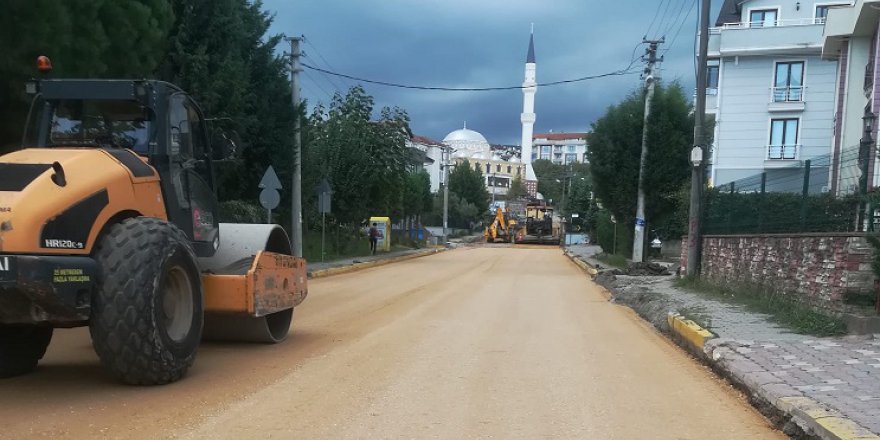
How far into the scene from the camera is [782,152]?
33.1 metres

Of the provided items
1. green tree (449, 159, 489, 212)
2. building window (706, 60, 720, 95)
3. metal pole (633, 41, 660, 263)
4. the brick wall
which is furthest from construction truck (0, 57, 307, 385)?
green tree (449, 159, 489, 212)

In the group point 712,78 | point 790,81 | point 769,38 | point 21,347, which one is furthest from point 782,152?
point 21,347

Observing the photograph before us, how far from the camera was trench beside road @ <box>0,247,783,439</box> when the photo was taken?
16.5ft

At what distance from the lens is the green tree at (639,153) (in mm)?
25656

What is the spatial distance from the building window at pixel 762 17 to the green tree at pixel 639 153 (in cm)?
1189

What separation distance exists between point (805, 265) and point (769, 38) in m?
25.8

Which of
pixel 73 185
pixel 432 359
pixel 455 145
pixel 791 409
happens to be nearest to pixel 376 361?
pixel 432 359

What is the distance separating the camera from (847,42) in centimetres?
2192

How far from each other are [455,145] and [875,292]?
13212 centimetres

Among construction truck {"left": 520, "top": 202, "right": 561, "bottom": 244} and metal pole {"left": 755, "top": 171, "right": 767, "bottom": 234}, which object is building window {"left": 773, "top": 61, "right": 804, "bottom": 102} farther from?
construction truck {"left": 520, "top": 202, "right": 561, "bottom": 244}

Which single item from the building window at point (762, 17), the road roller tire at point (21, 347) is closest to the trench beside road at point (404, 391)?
the road roller tire at point (21, 347)

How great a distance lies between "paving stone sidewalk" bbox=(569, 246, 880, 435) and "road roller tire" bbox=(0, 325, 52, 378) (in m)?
6.59

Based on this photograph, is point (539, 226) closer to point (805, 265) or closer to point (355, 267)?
point (355, 267)

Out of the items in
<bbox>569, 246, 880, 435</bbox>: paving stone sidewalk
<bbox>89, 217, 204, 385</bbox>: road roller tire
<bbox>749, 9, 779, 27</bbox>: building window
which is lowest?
<bbox>569, 246, 880, 435</bbox>: paving stone sidewalk
